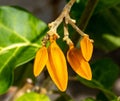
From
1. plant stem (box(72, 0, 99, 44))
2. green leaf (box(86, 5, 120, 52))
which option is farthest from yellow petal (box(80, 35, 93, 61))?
green leaf (box(86, 5, 120, 52))

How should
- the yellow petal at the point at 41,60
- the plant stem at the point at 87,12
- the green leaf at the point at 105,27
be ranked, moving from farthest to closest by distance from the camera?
the green leaf at the point at 105,27 → the plant stem at the point at 87,12 → the yellow petal at the point at 41,60

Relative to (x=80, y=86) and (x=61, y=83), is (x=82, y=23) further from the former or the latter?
(x=80, y=86)

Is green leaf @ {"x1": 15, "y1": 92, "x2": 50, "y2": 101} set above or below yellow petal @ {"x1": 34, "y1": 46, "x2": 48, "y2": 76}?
below

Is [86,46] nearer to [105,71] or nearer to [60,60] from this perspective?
[60,60]

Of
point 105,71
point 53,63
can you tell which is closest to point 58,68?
point 53,63

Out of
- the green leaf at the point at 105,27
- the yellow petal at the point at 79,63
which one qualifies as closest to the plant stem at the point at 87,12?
the yellow petal at the point at 79,63

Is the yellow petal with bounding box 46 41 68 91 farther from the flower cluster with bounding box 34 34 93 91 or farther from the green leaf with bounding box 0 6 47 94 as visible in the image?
the green leaf with bounding box 0 6 47 94

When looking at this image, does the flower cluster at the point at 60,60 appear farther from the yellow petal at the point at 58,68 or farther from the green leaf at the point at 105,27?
the green leaf at the point at 105,27
